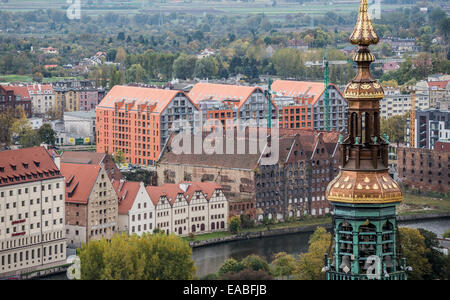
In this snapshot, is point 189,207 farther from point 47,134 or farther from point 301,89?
point 301,89

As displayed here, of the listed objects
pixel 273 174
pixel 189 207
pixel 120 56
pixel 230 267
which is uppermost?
pixel 120 56

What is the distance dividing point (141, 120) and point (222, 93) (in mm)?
7462

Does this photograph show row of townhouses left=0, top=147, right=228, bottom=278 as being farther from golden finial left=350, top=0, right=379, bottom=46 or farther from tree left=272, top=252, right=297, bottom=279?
golden finial left=350, top=0, right=379, bottom=46

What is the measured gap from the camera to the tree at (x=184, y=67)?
118 m

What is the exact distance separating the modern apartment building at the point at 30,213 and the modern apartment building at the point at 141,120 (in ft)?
76.3

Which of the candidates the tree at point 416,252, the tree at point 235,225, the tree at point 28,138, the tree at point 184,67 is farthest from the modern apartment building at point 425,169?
the tree at point 184,67

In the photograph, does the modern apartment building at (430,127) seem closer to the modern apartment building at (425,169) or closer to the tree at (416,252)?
the modern apartment building at (425,169)

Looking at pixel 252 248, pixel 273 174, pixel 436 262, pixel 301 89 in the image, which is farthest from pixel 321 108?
pixel 436 262

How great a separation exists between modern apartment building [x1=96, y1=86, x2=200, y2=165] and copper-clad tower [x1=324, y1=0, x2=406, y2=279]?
185 feet

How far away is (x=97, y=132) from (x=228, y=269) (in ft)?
125

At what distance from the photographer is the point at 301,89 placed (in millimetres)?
83250

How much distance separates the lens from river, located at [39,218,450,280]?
47.4 meters

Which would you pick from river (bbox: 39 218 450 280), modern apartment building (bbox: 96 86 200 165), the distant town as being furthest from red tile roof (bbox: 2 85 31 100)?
river (bbox: 39 218 450 280)
